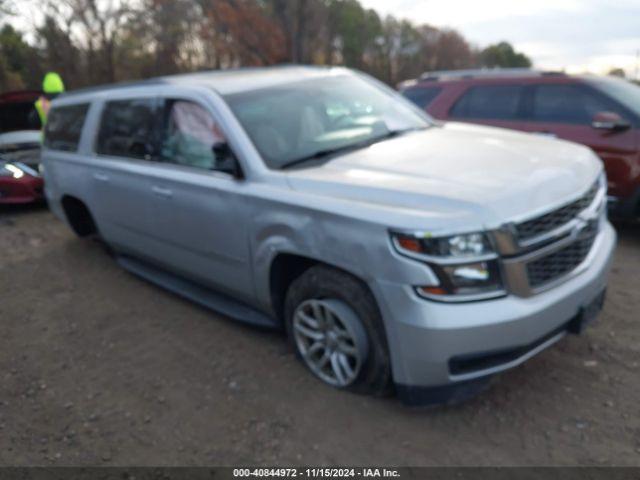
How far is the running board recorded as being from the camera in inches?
145

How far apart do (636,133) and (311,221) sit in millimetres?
3722

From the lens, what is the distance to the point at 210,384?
3.41 m

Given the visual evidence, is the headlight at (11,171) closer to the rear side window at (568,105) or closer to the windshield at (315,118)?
the windshield at (315,118)

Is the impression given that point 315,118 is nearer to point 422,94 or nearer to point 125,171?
point 125,171

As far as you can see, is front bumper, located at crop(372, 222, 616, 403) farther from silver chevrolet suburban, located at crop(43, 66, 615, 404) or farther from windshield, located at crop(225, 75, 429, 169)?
windshield, located at crop(225, 75, 429, 169)

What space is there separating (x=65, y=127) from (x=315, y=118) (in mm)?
2978

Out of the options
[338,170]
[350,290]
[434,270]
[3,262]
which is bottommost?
[3,262]

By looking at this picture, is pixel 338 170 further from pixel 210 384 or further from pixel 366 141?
pixel 210 384

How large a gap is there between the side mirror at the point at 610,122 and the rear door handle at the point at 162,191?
3.85 meters

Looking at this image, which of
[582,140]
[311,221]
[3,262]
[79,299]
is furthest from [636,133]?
[3,262]

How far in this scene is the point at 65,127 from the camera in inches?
218

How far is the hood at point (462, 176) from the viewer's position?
268cm

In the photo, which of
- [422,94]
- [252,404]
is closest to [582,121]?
[422,94]

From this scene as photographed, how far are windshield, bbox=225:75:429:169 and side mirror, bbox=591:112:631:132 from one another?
1937 millimetres
